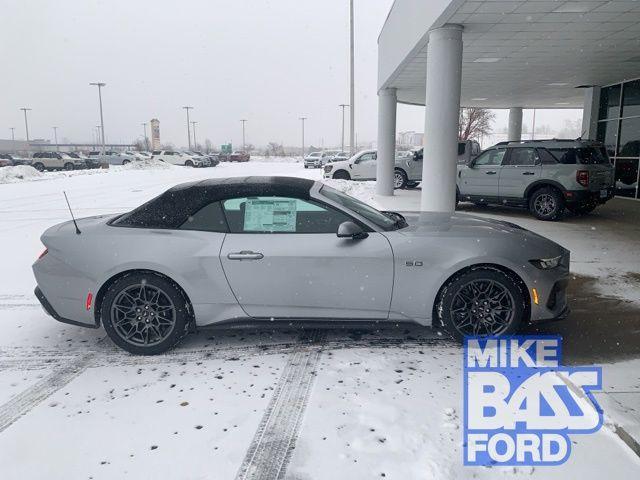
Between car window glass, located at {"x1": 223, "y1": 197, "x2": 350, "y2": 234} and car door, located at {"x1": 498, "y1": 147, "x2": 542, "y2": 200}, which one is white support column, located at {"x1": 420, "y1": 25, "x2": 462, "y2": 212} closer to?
car door, located at {"x1": 498, "y1": 147, "x2": 542, "y2": 200}

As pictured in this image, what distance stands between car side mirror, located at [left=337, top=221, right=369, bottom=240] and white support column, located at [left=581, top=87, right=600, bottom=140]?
15371 millimetres

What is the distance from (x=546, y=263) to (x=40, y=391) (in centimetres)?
396

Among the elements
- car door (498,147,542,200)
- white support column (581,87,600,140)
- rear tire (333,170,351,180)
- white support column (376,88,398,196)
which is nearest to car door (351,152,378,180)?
rear tire (333,170,351,180)

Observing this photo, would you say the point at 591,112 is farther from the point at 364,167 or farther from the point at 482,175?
the point at 364,167

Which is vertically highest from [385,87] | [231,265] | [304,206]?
[385,87]

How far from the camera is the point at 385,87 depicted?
1652 cm

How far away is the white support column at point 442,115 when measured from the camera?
338 inches

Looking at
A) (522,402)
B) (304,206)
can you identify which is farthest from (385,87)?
(522,402)

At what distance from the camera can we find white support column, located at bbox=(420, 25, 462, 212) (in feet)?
28.1

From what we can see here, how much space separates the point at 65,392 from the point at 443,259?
2.95 meters

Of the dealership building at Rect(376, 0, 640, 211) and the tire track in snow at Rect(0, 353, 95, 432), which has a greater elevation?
the dealership building at Rect(376, 0, 640, 211)

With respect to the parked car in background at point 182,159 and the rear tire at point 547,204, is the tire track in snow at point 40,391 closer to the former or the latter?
the rear tire at point 547,204

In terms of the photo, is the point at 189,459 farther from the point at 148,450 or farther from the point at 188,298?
the point at 188,298

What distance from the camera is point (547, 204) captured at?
36.0 feet
